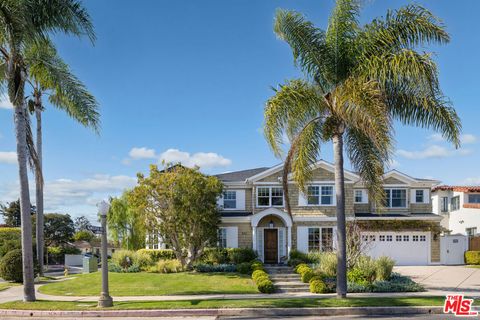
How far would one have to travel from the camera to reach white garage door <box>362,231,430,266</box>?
31703 mm

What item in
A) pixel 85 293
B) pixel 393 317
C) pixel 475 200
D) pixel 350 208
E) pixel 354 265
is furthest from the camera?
pixel 475 200

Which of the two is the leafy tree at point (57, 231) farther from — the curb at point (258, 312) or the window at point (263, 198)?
the curb at point (258, 312)

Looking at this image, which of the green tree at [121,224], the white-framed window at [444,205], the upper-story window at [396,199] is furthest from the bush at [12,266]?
the white-framed window at [444,205]

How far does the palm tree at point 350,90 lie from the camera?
14648 millimetres

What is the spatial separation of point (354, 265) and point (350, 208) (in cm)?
928

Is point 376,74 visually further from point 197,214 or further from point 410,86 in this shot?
point 197,214

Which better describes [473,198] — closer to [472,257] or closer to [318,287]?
[472,257]

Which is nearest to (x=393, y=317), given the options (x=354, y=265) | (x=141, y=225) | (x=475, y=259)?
(x=354, y=265)

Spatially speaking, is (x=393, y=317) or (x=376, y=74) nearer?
(x=393, y=317)

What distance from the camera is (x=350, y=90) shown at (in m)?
14.6

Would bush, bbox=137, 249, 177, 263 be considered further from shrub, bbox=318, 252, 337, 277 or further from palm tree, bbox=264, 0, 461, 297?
palm tree, bbox=264, 0, 461, 297

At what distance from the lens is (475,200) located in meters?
39.7

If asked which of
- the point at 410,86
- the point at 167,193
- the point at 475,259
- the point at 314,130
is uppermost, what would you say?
the point at 410,86

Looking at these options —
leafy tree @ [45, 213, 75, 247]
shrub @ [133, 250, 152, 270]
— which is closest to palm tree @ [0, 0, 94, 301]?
shrub @ [133, 250, 152, 270]
